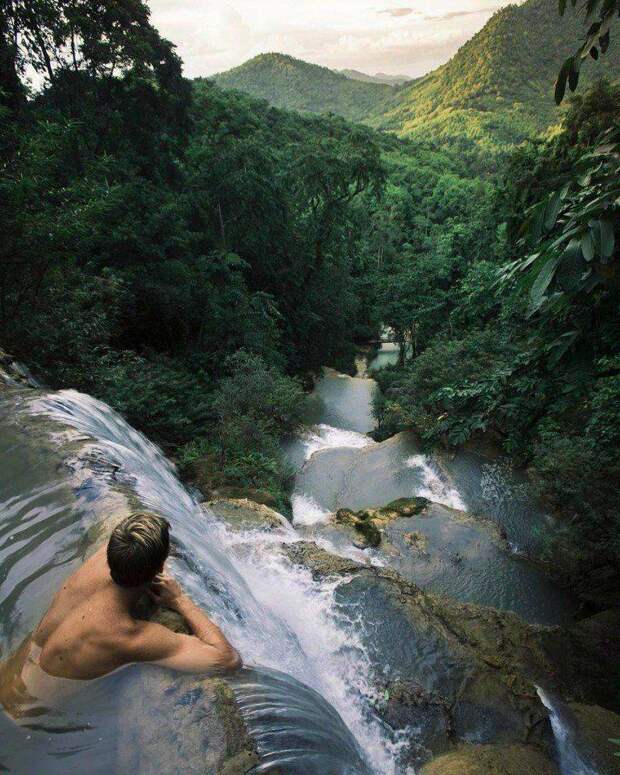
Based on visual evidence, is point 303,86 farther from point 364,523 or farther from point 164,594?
point 164,594

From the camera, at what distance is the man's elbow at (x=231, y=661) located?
217 cm

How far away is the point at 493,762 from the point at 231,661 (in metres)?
2.00

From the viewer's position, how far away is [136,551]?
2.00 meters

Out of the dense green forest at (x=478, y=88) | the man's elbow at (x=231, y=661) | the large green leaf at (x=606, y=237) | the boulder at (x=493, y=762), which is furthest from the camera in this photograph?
the dense green forest at (x=478, y=88)

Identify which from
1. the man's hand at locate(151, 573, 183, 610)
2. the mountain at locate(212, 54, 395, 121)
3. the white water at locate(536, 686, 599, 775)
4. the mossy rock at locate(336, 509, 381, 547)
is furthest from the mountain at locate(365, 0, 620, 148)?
the man's hand at locate(151, 573, 183, 610)

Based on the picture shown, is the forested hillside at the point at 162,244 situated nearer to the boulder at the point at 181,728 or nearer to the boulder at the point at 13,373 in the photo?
the boulder at the point at 13,373

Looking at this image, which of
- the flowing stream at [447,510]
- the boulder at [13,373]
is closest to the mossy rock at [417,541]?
the flowing stream at [447,510]

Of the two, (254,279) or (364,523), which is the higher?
(254,279)

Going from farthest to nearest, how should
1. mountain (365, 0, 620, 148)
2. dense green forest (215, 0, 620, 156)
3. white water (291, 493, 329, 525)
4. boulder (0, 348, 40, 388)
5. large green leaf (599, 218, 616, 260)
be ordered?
mountain (365, 0, 620, 148), dense green forest (215, 0, 620, 156), white water (291, 493, 329, 525), boulder (0, 348, 40, 388), large green leaf (599, 218, 616, 260)

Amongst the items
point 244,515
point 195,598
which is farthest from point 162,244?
point 195,598

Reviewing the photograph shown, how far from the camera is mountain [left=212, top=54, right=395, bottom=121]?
395ft

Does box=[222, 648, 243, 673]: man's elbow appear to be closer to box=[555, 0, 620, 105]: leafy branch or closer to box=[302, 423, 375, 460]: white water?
box=[555, 0, 620, 105]: leafy branch

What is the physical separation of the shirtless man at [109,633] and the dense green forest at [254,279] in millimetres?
1903

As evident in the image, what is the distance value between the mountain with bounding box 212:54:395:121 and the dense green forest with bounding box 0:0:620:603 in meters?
117
